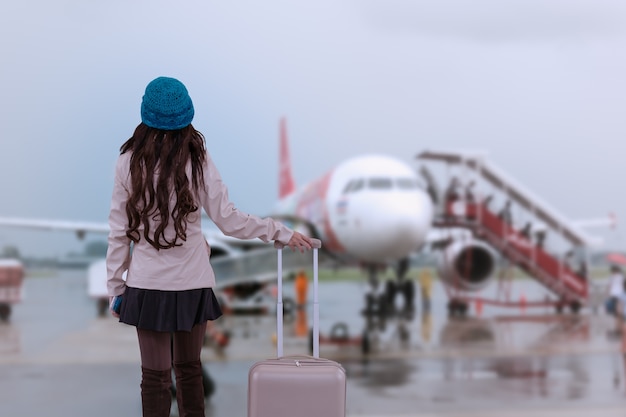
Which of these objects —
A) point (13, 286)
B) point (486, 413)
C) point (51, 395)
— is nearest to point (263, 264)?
point (51, 395)

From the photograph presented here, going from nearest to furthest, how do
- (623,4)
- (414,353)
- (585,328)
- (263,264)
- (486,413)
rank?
(486,413)
(263,264)
(414,353)
(623,4)
(585,328)

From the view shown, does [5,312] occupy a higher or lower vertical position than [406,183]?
lower

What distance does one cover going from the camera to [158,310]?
219 centimetres

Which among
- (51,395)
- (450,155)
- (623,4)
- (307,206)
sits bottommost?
(51,395)

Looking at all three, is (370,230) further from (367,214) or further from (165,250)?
(165,250)

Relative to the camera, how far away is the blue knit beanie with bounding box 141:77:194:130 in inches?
→ 85.5

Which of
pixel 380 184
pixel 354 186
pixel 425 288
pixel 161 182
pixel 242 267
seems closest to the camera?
pixel 161 182

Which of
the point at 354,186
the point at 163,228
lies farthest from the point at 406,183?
the point at 163,228

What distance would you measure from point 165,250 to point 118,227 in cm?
13

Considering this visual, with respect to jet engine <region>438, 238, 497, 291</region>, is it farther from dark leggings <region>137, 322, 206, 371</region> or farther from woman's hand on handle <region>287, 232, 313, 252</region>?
dark leggings <region>137, 322, 206, 371</region>

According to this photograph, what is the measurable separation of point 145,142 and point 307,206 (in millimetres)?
9956

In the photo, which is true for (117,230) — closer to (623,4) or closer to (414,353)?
(414,353)

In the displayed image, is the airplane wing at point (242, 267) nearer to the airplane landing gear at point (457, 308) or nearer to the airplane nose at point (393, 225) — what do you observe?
the airplane nose at point (393, 225)

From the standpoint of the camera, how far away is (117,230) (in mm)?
2170
